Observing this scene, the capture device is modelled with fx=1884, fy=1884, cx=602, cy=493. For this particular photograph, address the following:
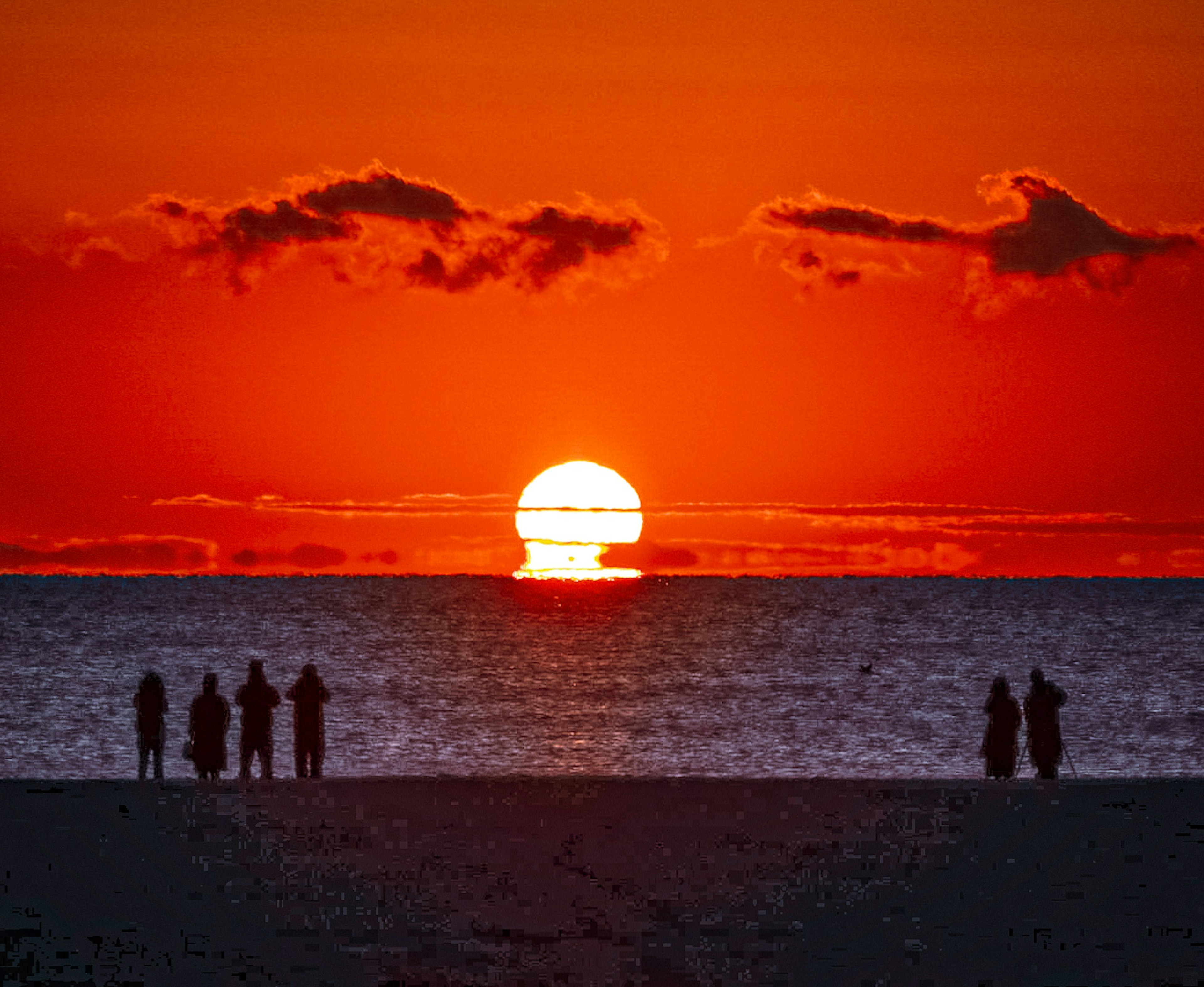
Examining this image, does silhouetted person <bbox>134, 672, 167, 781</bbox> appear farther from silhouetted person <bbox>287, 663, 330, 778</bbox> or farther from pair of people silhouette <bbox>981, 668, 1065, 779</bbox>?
pair of people silhouette <bbox>981, 668, 1065, 779</bbox>

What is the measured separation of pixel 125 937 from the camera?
13.2m

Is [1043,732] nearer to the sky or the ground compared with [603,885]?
nearer to the sky

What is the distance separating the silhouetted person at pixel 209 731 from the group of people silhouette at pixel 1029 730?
1042cm

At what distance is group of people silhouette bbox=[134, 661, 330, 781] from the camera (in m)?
25.1

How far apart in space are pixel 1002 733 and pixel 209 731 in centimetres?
1086

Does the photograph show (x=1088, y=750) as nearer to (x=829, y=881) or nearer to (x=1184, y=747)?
(x=1184, y=747)

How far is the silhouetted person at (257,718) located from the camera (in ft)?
84.6

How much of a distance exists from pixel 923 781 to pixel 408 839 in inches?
356

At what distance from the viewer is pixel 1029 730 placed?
1024 inches

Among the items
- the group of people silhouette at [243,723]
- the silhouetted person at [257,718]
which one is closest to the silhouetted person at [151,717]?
the group of people silhouette at [243,723]

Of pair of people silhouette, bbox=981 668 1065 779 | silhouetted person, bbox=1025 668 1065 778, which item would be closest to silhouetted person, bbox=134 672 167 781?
pair of people silhouette, bbox=981 668 1065 779

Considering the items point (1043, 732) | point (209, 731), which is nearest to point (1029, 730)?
point (1043, 732)

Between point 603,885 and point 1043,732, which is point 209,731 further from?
point 1043,732

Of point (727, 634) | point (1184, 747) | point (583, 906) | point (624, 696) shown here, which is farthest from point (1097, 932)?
point (727, 634)
